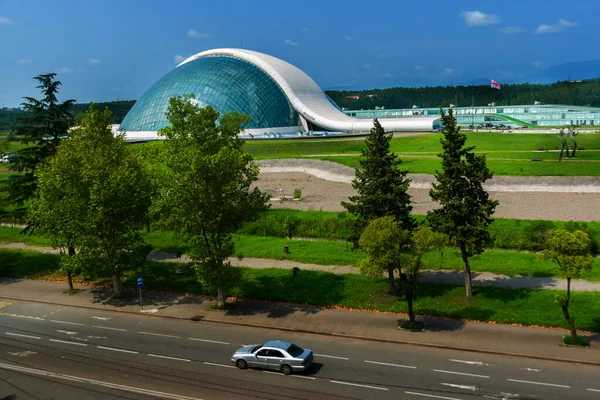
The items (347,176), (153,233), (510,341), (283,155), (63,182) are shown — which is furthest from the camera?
(283,155)

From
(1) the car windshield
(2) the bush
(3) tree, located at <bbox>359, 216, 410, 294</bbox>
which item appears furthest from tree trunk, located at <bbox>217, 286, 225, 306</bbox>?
(2) the bush

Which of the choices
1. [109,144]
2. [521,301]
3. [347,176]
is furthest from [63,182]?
[347,176]

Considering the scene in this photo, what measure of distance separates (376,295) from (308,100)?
80.6m

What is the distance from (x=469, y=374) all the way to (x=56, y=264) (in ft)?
90.6

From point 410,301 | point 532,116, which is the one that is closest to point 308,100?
point 532,116

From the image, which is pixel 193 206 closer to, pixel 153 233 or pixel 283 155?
pixel 153 233

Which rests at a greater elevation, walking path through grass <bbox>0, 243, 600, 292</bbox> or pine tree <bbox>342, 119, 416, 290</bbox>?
pine tree <bbox>342, 119, 416, 290</bbox>

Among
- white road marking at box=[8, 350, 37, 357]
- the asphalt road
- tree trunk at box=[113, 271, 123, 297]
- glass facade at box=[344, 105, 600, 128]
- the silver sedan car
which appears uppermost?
glass facade at box=[344, 105, 600, 128]

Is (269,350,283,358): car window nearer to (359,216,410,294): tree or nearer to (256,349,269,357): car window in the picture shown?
(256,349,269,357): car window

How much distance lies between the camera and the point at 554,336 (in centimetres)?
2042

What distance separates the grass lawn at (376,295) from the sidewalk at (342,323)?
656 millimetres

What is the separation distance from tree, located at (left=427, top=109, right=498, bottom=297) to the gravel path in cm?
1598

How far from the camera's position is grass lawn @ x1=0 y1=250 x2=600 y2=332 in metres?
22.3

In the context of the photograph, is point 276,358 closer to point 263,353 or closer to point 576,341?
point 263,353
